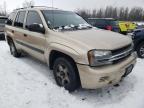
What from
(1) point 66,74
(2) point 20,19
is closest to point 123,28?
(2) point 20,19

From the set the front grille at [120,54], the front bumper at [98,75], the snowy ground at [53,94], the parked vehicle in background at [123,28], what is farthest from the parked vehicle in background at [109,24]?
the front bumper at [98,75]

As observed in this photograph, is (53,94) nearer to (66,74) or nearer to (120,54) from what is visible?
(66,74)

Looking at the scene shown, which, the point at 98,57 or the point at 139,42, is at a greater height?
the point at 98,57

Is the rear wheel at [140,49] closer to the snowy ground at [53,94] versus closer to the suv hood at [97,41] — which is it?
the snowy ground at [53,94]

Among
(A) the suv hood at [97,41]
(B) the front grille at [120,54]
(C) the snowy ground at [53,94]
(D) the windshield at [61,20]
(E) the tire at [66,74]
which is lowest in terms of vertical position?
(C) the snowy ground at [53,94]

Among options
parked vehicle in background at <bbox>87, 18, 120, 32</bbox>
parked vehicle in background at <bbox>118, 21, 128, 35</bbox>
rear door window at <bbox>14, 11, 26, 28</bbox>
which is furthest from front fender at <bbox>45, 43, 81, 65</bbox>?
parked vehicle in background at <bbox>118, 21, 128, 35</bbox>

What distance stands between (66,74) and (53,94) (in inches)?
19.9

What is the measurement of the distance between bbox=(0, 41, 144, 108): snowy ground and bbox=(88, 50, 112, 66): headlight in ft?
2.82

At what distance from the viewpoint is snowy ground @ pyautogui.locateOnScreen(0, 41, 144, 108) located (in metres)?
3.50

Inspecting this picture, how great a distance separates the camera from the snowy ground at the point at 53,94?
3504 mm

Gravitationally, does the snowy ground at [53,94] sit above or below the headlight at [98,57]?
below

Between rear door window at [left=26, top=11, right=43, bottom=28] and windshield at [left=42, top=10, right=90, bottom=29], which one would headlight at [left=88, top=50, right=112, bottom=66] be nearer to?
windshield at [left=42, top=10, right=90, bottom=29]

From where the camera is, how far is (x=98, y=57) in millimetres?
3258

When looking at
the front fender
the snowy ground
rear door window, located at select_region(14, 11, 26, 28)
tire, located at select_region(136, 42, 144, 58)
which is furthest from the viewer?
tire, located at select_region(136, 42, 144, 58)
